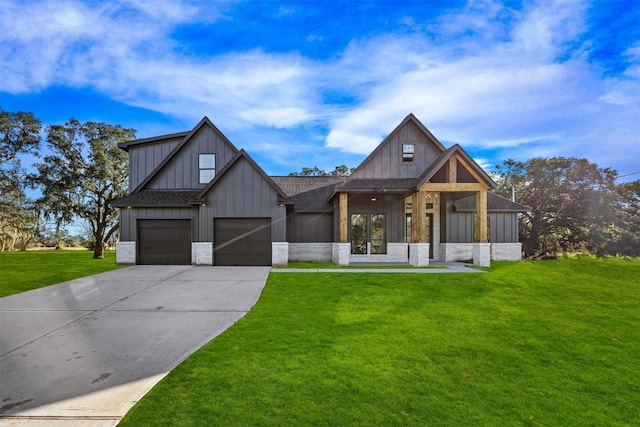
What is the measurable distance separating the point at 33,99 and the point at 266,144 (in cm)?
1634

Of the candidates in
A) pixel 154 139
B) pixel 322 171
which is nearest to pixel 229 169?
pixel 154 139

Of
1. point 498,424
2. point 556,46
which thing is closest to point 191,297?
point 498,424

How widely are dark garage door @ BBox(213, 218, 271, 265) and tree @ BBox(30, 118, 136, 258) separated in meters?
11.9

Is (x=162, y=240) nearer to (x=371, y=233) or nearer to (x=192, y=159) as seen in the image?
(x=192, y=159)

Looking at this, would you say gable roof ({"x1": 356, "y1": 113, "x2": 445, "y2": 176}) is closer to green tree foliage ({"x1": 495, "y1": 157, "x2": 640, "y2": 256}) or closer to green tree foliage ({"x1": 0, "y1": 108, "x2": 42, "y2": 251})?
green tree foliage ({"x1": 495, "y1": 157, "x2": 640, "y2": 256})

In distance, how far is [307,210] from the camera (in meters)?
16.7

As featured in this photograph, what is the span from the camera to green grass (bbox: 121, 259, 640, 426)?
322 centimetres

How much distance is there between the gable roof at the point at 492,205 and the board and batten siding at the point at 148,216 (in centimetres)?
1449

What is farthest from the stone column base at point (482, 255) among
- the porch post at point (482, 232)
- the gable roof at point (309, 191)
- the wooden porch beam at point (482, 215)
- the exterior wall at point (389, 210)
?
the gable roof at point (309, 191)

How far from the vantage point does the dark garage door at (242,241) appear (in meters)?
15.2

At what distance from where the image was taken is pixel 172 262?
1570 centimetres

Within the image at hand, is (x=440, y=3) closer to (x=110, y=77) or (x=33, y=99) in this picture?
(x=110, y=77)

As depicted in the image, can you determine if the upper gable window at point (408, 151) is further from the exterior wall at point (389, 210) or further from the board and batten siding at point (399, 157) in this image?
the exterior wall at point (389, 210)

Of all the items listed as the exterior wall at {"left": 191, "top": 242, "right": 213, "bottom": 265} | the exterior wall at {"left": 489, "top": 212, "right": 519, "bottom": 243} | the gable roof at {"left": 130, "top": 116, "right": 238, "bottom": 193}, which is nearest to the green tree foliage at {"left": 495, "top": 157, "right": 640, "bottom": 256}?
the exterior wall at {"left": 489, "top": 212, "right": 519, "bottom": 243}
